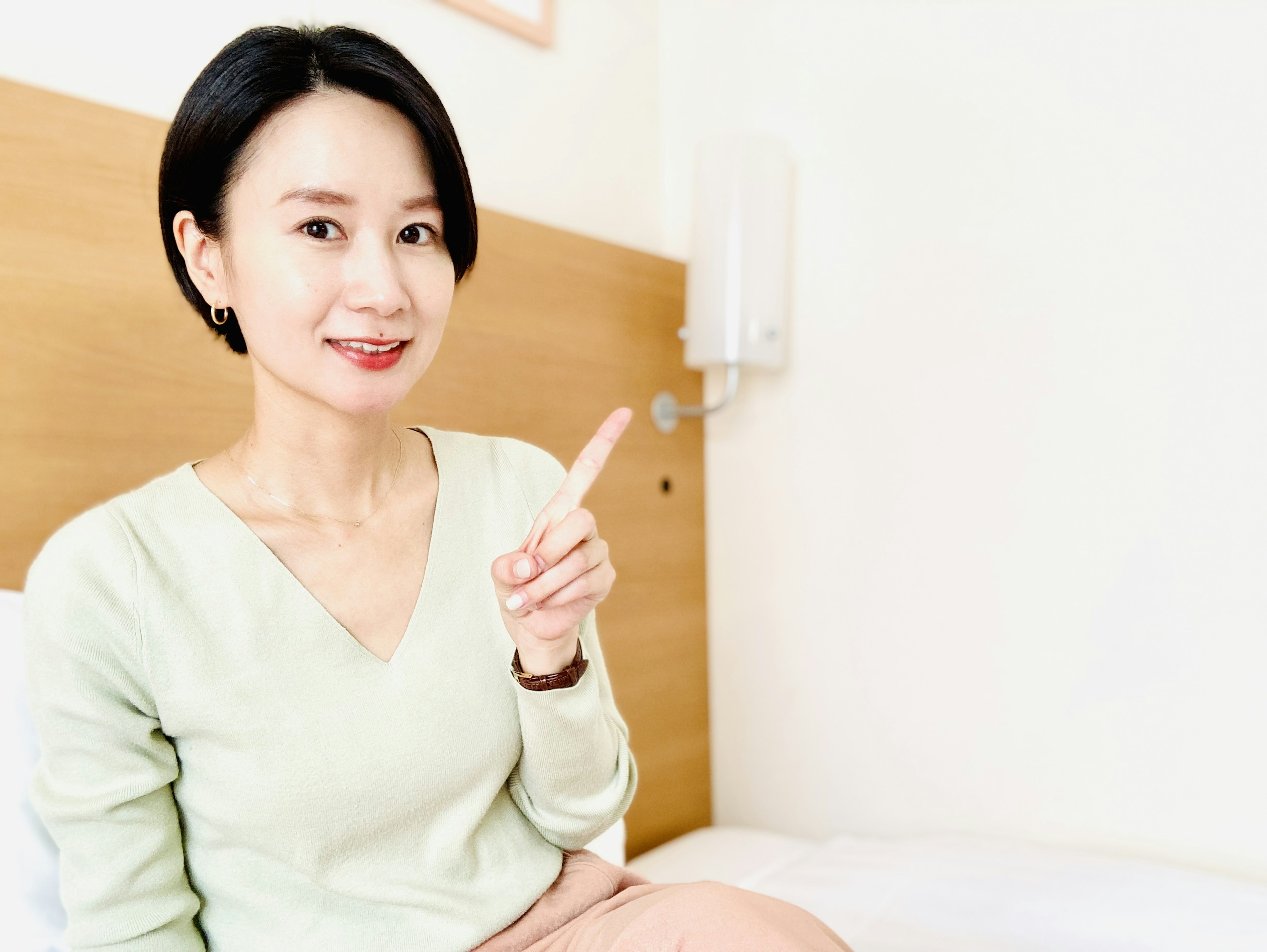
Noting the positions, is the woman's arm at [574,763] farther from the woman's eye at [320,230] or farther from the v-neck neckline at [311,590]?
the woman's eye at [320,230]

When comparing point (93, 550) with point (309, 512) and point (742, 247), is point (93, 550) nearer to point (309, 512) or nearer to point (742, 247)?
point (309, 512)

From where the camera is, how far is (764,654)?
5.71ft

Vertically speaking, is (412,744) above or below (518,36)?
below

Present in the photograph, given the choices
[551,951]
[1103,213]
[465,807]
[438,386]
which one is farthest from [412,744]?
[1103,213]

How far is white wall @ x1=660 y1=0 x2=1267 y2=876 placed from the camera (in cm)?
130

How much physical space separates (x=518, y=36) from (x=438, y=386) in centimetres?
60

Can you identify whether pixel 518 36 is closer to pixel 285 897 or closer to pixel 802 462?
pixel 802 462

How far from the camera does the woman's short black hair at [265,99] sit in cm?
75

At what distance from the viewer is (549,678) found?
0.76 meters

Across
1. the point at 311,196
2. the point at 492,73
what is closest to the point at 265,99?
the point at 311,196

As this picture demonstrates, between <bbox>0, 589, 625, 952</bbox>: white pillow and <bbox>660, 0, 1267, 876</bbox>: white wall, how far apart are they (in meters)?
1.17

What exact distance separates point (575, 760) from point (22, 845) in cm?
42

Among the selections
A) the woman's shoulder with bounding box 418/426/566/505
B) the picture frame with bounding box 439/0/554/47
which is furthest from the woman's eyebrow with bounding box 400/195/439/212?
the picture frame with bounding box 439/0/554/47

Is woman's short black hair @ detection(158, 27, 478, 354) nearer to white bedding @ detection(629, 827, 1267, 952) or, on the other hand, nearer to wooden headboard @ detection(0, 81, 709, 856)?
wooden headboard @ detection(0, 81, 709, 856)
